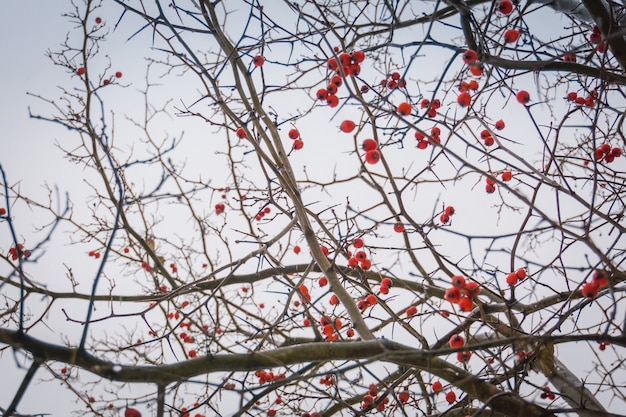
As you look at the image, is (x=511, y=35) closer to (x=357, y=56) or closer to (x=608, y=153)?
(x=357, y=56)

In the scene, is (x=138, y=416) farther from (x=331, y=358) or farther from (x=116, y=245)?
(x=116, y=245)

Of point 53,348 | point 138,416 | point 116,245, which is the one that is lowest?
point 138,416

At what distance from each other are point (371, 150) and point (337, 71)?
68 cm

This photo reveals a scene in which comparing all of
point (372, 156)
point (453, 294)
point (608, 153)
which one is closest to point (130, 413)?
point (453, 294)

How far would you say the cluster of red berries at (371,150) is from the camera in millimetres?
2125

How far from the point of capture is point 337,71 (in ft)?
8.12

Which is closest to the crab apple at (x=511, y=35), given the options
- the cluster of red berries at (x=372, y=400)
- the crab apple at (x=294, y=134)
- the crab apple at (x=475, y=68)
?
the crab apple at (x=475, y=68)

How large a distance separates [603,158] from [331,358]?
2.71 meters

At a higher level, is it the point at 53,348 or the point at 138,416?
the point at 53,348

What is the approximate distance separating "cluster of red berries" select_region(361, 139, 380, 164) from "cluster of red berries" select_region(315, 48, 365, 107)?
438mm

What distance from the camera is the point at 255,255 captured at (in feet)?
8.74

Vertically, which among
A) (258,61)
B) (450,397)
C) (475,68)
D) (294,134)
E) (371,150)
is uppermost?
(258,61)

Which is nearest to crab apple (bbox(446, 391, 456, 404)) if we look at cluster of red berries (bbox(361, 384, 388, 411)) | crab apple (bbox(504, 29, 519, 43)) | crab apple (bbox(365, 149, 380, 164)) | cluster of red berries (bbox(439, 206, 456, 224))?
cluster of red berries (bbox(361, 384, 388, 411))

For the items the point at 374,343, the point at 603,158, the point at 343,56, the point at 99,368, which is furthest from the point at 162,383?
the point at 603,158
